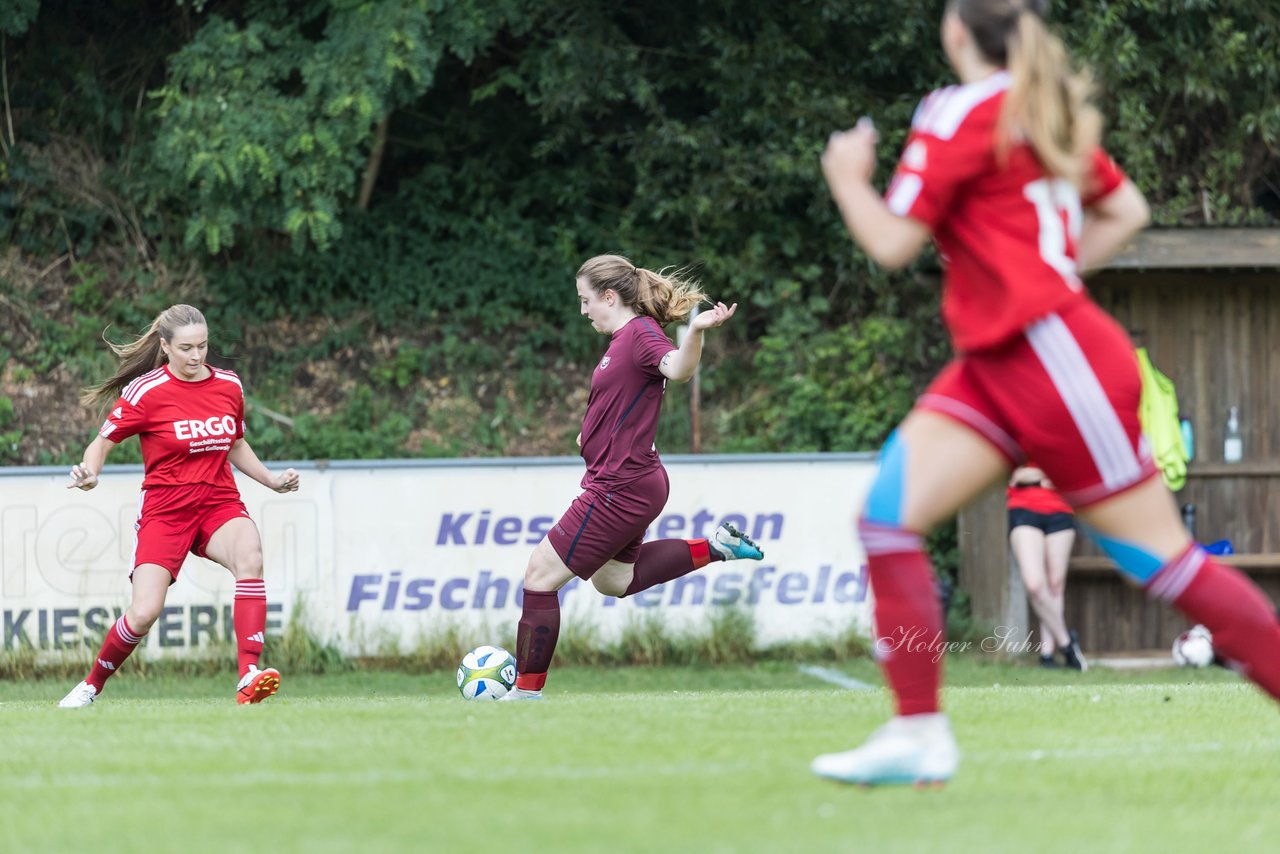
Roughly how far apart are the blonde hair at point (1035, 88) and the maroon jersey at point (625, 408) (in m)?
3.68

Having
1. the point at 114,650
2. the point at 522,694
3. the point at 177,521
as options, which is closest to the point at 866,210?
the point at 522,694

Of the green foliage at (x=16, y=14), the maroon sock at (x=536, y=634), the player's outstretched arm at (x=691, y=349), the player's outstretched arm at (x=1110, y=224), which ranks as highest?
the green foliage at (x=16, y=14)

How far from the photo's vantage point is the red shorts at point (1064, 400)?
3.80 metres

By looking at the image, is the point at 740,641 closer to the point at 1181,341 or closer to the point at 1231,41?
the point at 1181,341

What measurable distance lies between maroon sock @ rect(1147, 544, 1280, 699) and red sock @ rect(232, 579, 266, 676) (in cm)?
519

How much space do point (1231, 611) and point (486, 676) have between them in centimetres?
452

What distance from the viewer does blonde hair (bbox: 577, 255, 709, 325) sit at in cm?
769

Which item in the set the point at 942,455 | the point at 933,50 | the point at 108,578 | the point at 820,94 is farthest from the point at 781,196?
the point at 942,455

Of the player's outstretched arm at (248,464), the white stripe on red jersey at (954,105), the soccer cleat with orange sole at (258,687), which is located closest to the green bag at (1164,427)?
the player's outstretched arm at (248,464)

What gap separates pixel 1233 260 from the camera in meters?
12.9

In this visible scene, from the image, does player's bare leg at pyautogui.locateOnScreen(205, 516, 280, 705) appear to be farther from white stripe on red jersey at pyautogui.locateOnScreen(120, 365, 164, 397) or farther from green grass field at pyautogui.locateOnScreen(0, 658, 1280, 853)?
green grass field at pyautogui.locateOnScreen(0, 658, 1280, 853)

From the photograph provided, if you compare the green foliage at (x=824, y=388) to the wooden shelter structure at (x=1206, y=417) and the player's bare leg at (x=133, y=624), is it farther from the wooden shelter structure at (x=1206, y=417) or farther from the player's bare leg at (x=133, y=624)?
the player's bare leg at (x=133, y=624)

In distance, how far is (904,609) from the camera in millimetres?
3861

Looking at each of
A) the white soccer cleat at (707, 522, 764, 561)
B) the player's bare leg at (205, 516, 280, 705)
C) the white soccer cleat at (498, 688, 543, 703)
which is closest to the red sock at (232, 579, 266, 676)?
the player's bare leg at (205, 516, 280, 705)
